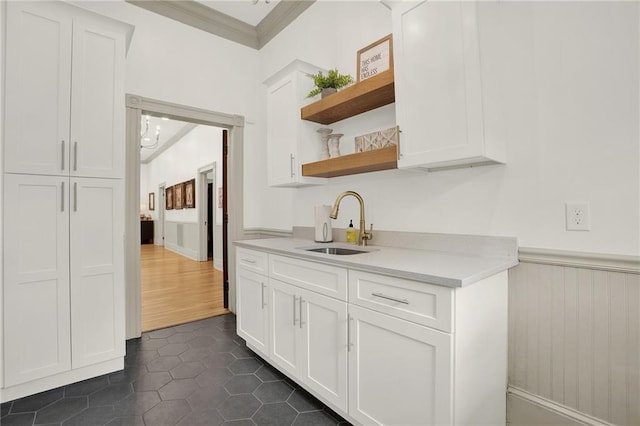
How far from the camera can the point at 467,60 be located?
1386 millimetres

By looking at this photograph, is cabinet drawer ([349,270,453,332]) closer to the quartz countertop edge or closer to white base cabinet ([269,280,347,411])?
the quartz countertop edge

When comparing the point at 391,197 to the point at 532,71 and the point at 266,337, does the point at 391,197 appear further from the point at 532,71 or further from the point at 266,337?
the point at 266,337

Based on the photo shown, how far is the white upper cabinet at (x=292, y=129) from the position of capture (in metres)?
2.44

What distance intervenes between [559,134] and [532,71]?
335 millimetres

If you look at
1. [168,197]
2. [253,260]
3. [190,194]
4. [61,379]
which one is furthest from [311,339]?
[168,197]

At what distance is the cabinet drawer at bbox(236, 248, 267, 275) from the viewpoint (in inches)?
85.7

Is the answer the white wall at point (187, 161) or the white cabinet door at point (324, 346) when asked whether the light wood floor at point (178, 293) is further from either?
the white cabinet door at point (324, 346)

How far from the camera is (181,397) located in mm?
1856

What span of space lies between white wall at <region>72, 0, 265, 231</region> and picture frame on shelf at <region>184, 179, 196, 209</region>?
3950 mm

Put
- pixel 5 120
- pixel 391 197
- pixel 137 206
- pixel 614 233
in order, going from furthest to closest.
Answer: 1. pixel 137 206
2. pixel 391 197
3. pixel 5 120
4. pixel 614 233

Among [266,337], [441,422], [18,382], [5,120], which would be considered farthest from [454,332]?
[5,120]

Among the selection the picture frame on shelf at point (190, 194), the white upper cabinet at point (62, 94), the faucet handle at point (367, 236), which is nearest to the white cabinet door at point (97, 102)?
the white upper cabinet at point (62, 94)

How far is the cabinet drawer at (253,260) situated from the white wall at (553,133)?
106 centimetres

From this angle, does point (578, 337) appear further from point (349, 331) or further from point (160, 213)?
point (160, 213)
